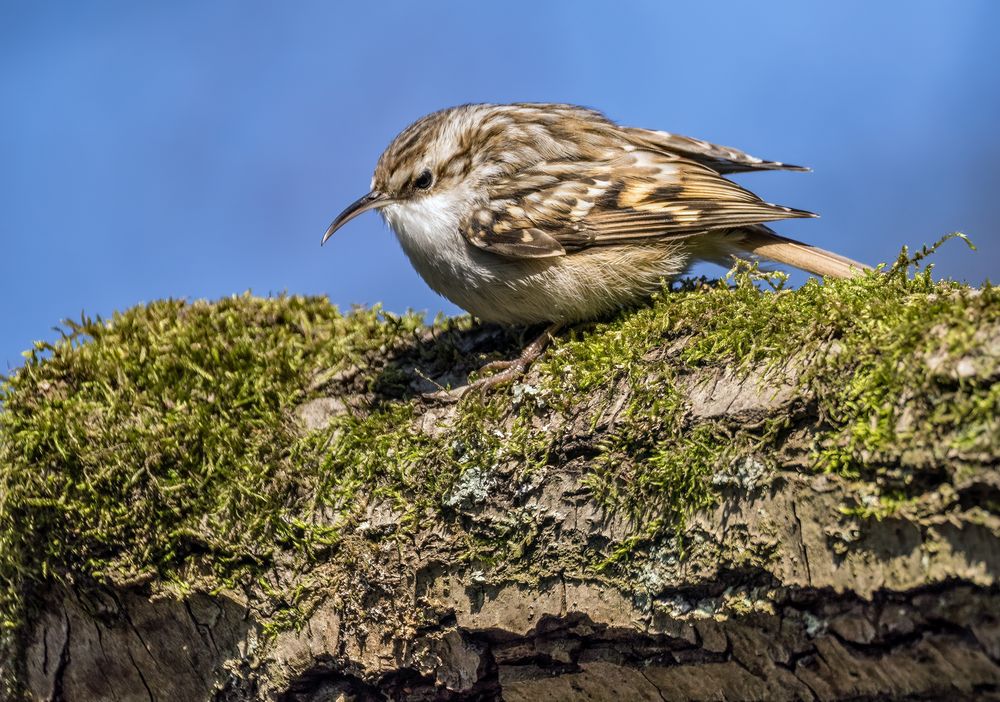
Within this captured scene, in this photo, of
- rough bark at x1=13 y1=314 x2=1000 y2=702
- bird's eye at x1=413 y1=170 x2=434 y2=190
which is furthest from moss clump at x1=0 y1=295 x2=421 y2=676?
A: bird's eye at x1=413 y1=170 x2=434 y2=190

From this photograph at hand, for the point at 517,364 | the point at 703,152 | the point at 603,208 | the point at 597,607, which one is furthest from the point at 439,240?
the point at 597,607

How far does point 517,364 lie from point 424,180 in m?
1.19

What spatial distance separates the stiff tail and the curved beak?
157 centimetres

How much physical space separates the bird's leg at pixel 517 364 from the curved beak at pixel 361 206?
1006 millimetres

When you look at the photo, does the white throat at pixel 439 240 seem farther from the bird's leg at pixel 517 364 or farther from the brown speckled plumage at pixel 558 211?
the bird's leg at pixel 517 364

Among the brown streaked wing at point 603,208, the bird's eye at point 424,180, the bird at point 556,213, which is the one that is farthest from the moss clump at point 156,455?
the bird's eye at point 424,180

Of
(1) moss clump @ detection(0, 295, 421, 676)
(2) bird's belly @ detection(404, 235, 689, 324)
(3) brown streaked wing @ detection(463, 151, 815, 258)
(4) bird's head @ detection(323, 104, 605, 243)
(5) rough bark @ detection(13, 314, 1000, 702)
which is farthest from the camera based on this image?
(4) bird's head @ detection(323, 104, 605, 243)

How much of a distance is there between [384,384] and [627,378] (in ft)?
3.30

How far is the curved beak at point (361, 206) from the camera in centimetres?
402

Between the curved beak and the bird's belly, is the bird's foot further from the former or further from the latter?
the curved beak

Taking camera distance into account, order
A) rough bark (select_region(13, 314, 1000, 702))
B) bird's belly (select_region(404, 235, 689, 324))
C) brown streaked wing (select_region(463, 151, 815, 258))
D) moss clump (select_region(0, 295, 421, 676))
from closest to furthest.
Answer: rough bark (select_region(13, 314, 1000, 702)) → moss clump (select_region(0, 295, 421, 676)) → bird's belly (select_region(404, 235, 689, 324)) → brown streaked wing (select_region(463, 151, 815, 258))

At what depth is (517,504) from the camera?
9.07 feet

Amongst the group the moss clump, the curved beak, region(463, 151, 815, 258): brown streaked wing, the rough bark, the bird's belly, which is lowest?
the rough bark

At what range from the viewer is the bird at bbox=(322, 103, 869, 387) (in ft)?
11.6
